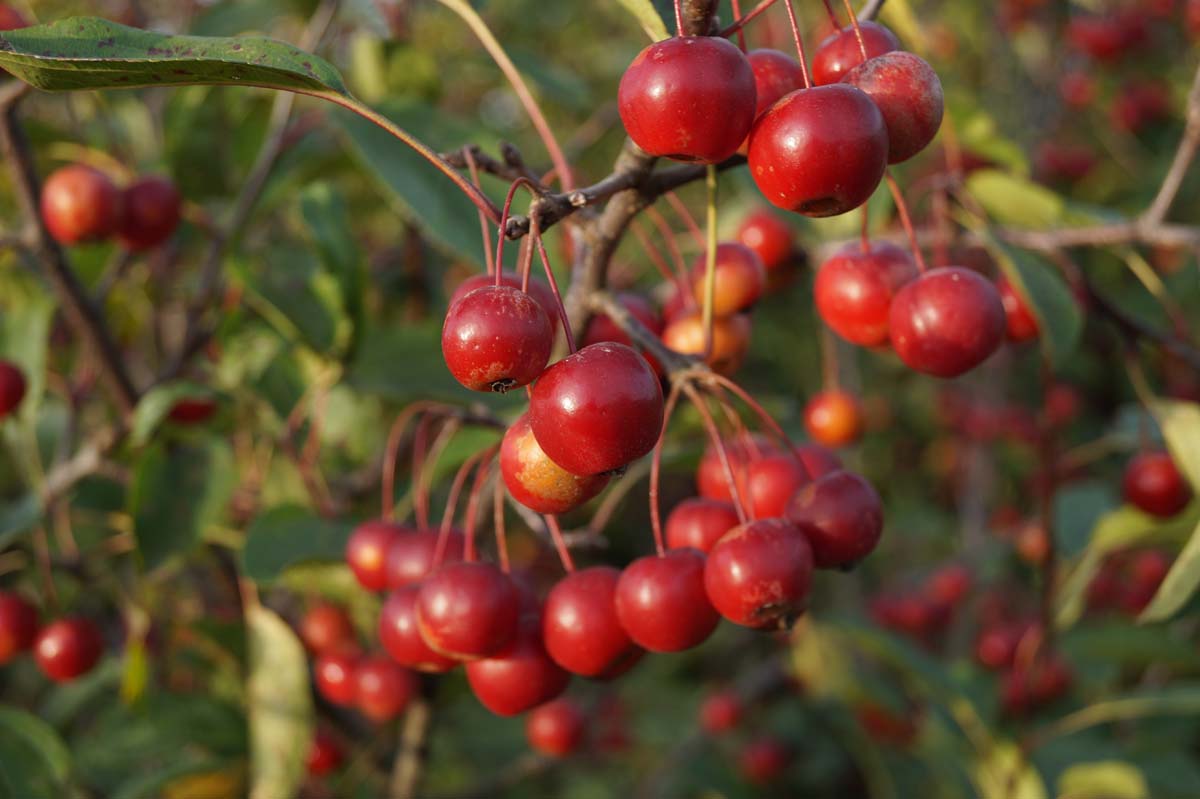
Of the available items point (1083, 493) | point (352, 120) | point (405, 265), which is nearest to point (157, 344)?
point (405, 265)

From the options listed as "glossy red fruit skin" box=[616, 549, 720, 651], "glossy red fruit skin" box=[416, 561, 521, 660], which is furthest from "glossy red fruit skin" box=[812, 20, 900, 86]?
"glossy red fruit skin" box=[416, 561, 521, 660]

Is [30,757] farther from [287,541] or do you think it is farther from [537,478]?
[537,478]

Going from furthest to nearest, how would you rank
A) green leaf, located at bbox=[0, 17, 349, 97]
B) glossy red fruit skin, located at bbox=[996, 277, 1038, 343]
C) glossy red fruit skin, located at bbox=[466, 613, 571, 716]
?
1. glossy red fruit skin, located at bbox=[996, 277, 1038, 343]
2. glossy red fruit skin, located at bbox=[466, 613, 571, 716]
3. green leaf, located at bbox=[0, 17, 349, 97]

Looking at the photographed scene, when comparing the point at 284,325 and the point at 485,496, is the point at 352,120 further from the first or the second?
the point at 485,496

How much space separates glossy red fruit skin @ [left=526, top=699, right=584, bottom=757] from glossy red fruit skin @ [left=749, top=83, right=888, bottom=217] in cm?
191

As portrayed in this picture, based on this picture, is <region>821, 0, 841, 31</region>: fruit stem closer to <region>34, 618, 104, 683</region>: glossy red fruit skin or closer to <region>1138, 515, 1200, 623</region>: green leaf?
<region>1138, 515, 1200, 623</region>: green leaf

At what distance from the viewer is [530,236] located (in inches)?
35.8

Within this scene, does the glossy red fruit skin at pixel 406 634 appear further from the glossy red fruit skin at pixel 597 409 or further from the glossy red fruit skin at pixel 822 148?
the glossy red fruit skin at pixel 822 148

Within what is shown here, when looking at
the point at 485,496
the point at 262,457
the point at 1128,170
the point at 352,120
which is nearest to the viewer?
the point at 485,496

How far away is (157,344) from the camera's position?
8.47ft

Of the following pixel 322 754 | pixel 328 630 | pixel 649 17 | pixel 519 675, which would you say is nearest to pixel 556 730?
pixel 322 754

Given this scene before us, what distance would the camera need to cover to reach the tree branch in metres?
1.70

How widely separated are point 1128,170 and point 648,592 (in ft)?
13.3

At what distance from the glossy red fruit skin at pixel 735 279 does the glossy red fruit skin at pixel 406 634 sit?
54 centimetres
